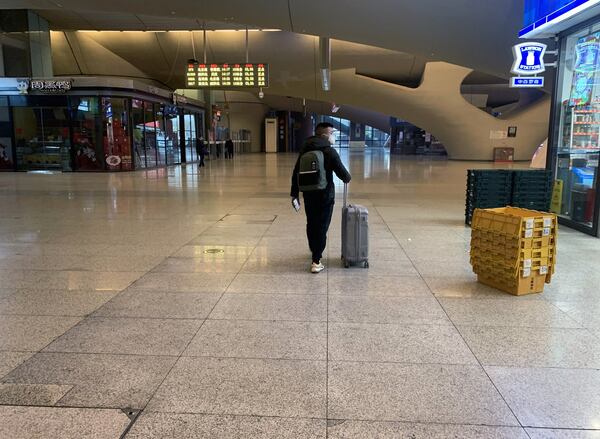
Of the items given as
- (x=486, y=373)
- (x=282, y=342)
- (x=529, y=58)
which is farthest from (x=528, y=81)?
(x=282, y=342)

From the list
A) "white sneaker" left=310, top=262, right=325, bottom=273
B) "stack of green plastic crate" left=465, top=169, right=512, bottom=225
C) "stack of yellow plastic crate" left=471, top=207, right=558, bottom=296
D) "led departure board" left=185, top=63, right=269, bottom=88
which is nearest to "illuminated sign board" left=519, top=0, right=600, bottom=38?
"stack of green plastic crate" left=465, top=169, right=512, bottom=225

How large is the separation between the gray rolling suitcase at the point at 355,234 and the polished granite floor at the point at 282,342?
177mm

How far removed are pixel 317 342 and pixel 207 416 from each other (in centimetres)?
126

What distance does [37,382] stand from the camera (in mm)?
3305

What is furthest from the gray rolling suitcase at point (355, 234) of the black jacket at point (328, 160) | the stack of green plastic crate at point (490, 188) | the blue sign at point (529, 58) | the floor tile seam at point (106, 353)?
the blue sign at point (529, 58)

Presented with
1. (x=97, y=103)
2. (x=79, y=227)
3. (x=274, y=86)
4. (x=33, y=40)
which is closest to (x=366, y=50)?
(x=274, y=86)

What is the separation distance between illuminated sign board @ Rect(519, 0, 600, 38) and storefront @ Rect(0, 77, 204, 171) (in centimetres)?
1748

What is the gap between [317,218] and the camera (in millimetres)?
6031

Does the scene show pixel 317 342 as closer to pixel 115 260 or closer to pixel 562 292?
pixel 562 292

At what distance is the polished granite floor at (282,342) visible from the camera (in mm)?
2893

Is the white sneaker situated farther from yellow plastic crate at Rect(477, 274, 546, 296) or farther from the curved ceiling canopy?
the curved ceiling canopy

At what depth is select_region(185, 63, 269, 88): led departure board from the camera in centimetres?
1911

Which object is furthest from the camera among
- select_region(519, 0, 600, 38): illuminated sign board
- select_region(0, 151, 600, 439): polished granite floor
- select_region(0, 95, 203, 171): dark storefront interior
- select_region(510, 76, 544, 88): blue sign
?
select_region(0, 95, 203, 171): dark storefront interior

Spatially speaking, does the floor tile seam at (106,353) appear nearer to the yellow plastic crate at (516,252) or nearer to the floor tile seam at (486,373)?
the floor tile seam at (486,373)
